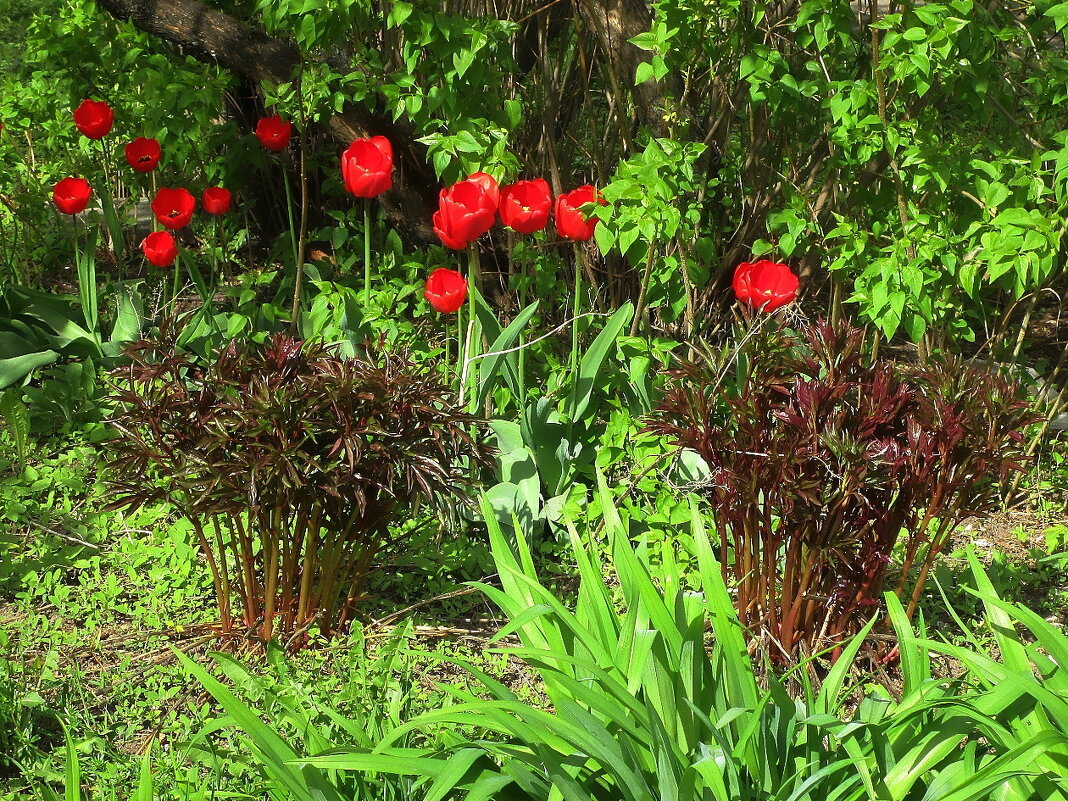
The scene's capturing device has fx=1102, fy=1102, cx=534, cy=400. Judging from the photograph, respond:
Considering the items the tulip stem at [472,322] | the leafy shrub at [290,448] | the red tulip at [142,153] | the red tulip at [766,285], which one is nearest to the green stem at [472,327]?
the tulip stem at [472,322]

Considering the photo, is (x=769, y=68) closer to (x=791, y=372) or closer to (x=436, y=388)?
(x=791, y=372)

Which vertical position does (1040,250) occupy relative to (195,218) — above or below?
above

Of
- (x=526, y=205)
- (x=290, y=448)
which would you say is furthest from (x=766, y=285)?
(x=290, y=448)

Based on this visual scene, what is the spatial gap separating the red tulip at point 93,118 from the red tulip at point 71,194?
185mm

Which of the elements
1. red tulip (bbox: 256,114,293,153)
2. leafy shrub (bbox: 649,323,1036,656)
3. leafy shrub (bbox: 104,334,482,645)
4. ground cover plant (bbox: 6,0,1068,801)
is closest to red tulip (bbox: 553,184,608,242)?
ground cover plant (bbox: 6,0,1068,801)

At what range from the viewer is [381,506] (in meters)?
2.41

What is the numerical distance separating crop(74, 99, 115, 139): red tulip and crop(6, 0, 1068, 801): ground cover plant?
0.04 feet

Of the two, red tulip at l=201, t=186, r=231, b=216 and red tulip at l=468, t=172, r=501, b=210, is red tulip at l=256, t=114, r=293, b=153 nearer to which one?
red tulip at l=201, t=186, r=231, b=216

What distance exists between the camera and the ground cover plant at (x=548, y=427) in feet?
5.91

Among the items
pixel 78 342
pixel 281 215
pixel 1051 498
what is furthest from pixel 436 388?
pixel 281 215

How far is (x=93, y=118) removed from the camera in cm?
369

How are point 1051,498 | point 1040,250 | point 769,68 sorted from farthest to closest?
point 1051,498 → point 769,68 → point 1040,250

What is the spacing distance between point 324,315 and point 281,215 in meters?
1.38

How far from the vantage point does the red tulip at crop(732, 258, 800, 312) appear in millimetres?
2816
